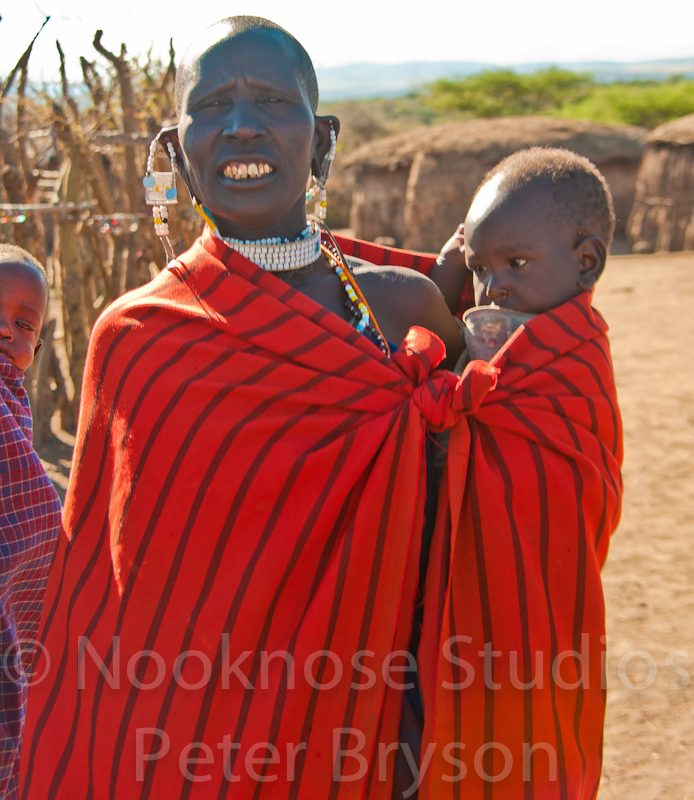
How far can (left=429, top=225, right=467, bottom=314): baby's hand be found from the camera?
5.85ft

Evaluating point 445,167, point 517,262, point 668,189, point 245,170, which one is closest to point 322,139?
point 245,170

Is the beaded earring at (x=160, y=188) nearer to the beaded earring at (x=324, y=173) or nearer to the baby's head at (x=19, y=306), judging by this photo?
the beaded earring at (x=324, y=173)

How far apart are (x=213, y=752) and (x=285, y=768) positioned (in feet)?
0.41

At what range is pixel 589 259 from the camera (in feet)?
5.16

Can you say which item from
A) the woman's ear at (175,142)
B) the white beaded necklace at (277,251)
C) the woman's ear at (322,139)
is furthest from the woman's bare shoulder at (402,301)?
the woman's ear at (175,142)

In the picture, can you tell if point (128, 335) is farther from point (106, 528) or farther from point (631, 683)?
point (631, 683)

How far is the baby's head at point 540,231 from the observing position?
1521mm

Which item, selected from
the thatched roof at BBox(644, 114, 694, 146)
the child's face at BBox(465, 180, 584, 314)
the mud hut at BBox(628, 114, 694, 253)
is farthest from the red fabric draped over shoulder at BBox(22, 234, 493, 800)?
the thatched roof at BBox(644, 114, 694, 146)

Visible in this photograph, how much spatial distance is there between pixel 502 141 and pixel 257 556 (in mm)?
15484

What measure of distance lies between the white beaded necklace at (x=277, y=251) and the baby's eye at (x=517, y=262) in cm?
40

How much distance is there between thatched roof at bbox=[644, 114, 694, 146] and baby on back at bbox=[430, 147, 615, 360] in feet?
47.7

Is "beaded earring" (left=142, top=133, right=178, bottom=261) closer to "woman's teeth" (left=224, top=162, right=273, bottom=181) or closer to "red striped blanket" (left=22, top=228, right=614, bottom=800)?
"woman's teeth" (left=224, top=162, right=273, bottom=181)

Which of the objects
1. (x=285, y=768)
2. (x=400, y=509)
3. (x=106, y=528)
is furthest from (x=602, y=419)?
(x=106, y=528)

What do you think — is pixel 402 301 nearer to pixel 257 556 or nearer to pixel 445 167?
pixel 257 556
